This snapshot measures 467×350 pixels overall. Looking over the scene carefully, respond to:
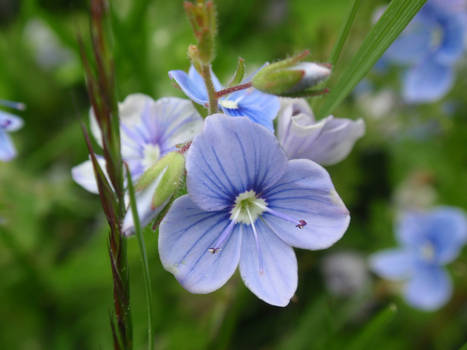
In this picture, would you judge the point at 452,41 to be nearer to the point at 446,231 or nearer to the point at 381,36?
the point at 446,231

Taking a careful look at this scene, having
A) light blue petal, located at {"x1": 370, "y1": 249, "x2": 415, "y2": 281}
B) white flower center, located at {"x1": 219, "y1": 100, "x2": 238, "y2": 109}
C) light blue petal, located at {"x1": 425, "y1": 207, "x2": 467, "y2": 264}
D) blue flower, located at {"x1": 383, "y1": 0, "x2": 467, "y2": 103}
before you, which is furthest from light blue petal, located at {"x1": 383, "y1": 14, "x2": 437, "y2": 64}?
white flower center, located at {"x1": 219, "y1": 100, "x2": 238, "y2": 109}

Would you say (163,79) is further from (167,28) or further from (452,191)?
(452,191)

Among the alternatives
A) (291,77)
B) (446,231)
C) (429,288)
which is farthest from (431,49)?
(291,77)

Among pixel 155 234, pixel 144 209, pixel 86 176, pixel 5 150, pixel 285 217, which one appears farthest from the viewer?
pixel 155 234

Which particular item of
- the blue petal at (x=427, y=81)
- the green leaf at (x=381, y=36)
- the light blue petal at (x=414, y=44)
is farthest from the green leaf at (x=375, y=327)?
the light blue petal at (x=414, y=44)

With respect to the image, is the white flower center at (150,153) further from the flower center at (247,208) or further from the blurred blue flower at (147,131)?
the flower center at (247,208)

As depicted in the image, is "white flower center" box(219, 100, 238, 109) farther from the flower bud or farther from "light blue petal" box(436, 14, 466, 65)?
"light blue petal" box(436, 14, 466, 65)
